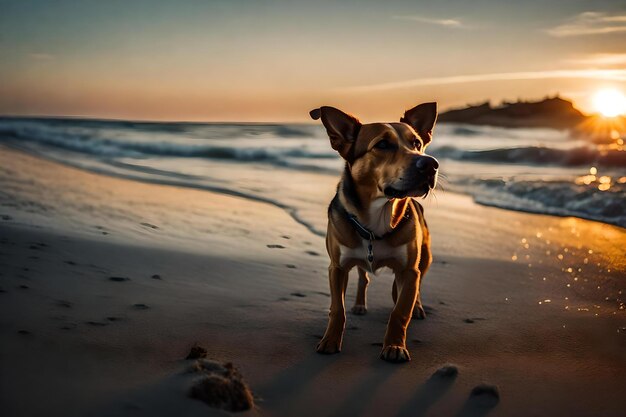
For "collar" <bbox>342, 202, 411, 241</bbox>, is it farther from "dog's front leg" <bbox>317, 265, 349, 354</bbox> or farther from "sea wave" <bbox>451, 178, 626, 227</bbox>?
"sea wave" <bbox>451, 178, 626, 227</bbox>

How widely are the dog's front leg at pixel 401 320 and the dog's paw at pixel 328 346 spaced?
0.29m

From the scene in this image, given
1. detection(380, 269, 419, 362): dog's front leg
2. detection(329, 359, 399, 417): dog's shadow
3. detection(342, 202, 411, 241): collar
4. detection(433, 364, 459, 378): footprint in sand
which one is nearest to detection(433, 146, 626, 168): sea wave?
detection(380, 269, 419, 362): dog's front leg

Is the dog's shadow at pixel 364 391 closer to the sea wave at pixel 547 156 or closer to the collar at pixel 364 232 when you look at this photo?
the collar at pixel 364 232

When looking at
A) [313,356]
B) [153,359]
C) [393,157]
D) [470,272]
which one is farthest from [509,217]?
[153,359]

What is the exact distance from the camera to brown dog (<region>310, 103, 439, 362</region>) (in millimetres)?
3854

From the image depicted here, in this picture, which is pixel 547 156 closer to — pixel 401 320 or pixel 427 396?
pixel 401 320

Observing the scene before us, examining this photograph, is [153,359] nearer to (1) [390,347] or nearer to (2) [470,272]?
(1) [390,347]

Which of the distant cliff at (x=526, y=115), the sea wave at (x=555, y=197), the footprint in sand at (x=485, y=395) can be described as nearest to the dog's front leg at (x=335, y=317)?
the footprint in sand at (x=485, y=395)

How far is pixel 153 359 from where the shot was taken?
11.0 ft

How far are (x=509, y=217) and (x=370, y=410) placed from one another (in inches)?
280

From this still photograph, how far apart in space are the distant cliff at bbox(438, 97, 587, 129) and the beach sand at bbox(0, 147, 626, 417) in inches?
1658

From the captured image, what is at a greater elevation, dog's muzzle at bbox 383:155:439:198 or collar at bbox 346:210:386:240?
dog's muzzle at bbox 383:155:439:198

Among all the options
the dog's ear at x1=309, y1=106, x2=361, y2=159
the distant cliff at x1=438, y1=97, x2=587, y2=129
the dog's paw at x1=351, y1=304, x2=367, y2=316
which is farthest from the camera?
the distant cliff at x1=438, y1=97, x2=587, y2=129

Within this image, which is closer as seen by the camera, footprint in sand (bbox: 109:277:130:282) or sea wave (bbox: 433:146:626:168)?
footprint in sand (bbox: 109:277:130:282)
